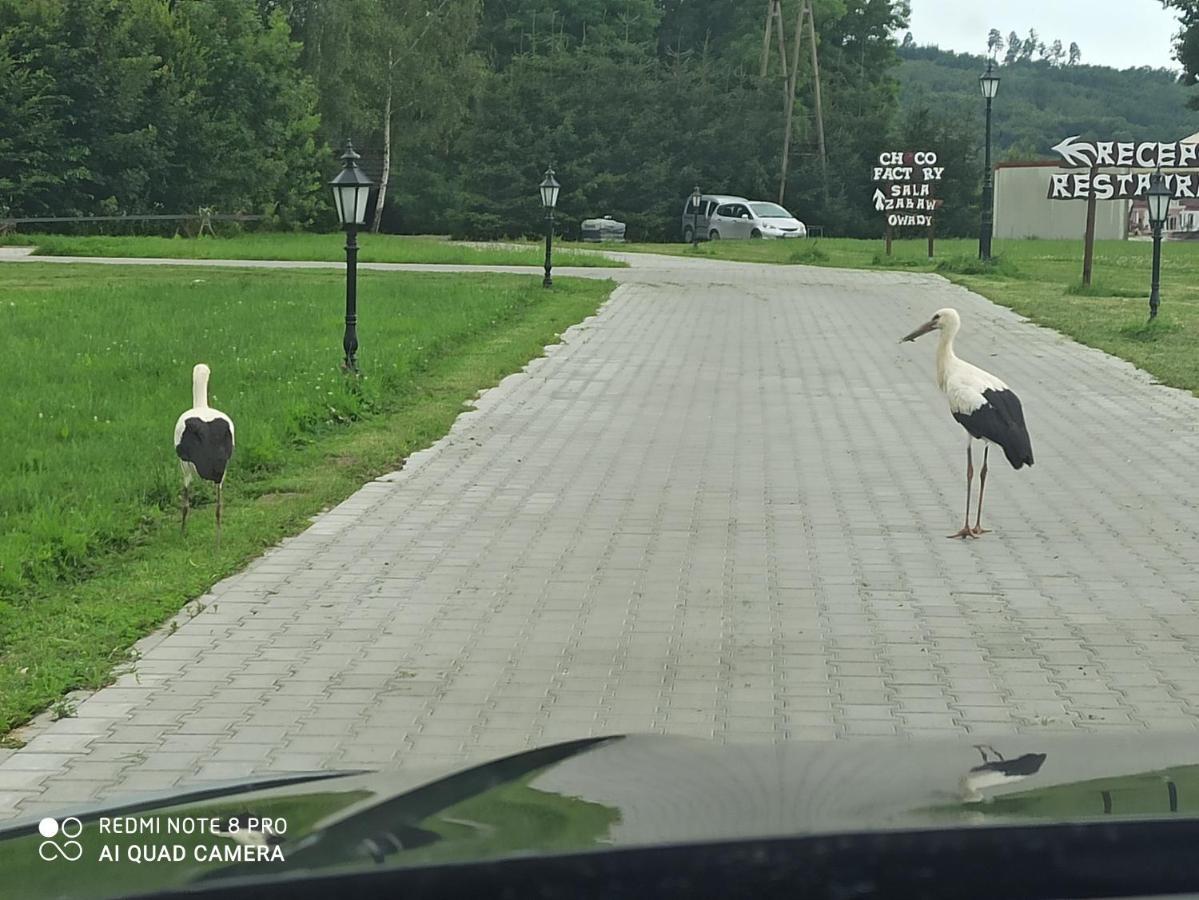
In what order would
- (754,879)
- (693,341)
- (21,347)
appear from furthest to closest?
(693,341) < (21,347) < (754,879)

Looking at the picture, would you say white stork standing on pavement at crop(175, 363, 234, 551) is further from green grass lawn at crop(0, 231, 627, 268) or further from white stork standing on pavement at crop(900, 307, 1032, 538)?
green grass lawn at crop(0, 231, 627, 268)

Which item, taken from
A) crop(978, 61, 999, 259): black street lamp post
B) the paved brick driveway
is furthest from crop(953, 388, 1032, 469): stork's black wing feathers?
crop(978, 61, 999, 259): black street lamp post

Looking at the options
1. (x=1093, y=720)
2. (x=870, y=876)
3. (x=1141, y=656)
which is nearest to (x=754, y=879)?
(x=870, y=876)

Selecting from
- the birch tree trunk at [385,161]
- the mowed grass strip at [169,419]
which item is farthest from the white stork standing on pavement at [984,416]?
the birch tree trunk at [385,161]

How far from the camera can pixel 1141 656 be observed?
21.6 feet

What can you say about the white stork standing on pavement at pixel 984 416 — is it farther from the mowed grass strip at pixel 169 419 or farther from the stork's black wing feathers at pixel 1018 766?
the stork's black wing feathers at pixel 1018 766

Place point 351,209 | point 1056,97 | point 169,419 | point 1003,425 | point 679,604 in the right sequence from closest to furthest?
point 679,604 → point 1003,425 → point 169,419 → point 351,209 → point 1056,97

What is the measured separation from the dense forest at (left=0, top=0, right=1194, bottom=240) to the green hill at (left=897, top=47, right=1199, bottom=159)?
4513 centimetres

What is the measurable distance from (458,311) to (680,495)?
38.1 ft

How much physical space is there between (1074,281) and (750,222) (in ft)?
61.6

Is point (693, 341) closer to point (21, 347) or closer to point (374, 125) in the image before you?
point (21, 347)

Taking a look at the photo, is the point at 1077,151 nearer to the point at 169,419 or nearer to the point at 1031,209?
the point at 169,419

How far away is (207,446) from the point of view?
8508mm

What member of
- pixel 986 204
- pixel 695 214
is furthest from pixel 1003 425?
pixel 695 214
